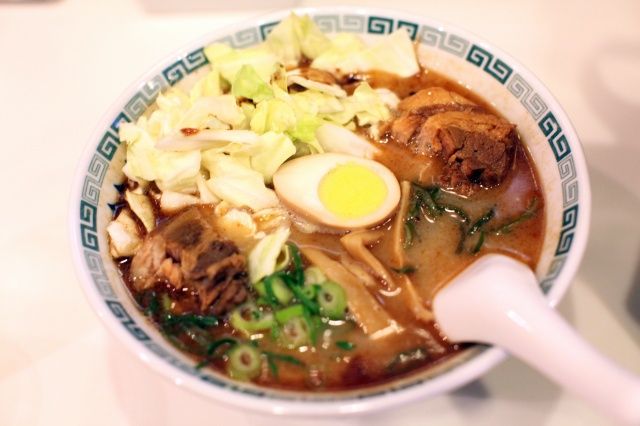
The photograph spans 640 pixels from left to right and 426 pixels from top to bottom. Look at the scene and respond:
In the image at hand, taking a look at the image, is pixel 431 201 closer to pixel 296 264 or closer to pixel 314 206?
pixel 314 206

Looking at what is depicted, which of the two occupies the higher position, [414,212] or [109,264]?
[414,212]

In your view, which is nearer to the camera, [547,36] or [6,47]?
[547,36]

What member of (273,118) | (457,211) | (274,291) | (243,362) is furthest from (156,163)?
(457,211)

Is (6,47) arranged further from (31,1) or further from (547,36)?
(547,36)

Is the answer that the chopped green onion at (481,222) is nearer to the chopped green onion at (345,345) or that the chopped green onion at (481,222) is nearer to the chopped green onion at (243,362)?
the chopped green onion at (345,345)

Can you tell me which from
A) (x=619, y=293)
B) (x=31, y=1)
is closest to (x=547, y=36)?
(x=619, y=293)

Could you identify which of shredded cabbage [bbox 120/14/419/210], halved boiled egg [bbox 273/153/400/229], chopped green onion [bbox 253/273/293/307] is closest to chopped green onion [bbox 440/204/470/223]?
halved boiled egg [bbox 273/153/400/229]

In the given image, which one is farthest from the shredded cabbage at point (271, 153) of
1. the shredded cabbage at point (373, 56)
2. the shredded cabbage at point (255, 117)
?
the shredded cabbage at point (373, 56)
